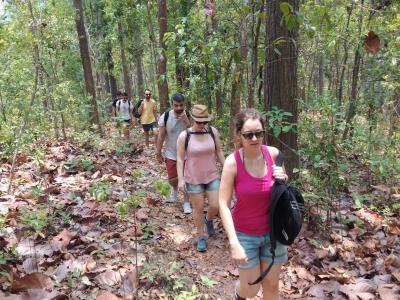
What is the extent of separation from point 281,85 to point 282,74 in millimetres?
156

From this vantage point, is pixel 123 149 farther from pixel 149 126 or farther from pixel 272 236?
pixel 272 236

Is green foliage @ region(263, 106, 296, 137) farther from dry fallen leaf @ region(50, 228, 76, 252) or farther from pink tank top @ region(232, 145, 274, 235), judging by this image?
dry fallen leaf @ region(50, 228, 76, 252)

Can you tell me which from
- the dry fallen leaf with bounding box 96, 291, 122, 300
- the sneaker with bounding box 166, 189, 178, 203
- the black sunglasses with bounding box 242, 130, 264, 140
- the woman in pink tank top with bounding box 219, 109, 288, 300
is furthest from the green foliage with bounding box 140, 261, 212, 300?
the sneaker with bounding box 166, 189, 178, 203

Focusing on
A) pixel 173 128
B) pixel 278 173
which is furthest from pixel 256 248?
pixel 173 128

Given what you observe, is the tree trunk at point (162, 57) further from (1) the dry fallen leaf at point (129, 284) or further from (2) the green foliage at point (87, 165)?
(1) the dry fallen leaf at point (129, 284)

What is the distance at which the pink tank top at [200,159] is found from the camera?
18.2 feet

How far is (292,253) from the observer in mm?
5320

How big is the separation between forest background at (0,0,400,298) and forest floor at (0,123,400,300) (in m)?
0.49

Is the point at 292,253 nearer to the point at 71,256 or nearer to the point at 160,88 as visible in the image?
the point at 71,256

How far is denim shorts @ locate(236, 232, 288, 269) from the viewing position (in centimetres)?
360

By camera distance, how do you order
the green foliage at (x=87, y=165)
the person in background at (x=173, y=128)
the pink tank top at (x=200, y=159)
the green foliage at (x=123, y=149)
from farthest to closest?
the green foliage at (x=123, y=149) → the green foliage at (x=87, y=165) → the person in background at (x=173, y=128) → the pink tank top at (x=200, y=159)

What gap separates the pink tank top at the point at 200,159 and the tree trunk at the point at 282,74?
106cm

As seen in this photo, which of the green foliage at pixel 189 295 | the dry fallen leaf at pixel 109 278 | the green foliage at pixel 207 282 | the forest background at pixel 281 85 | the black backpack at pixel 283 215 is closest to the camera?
the black backpack at pixel 283 215

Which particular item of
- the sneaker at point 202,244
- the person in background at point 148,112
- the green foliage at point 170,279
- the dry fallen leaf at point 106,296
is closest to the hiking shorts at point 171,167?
the sneaker at point 202,244
